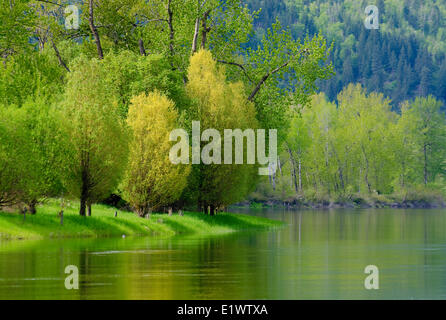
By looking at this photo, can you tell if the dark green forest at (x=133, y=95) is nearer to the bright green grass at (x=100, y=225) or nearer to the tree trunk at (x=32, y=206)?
the tree trunk at (x=32, y=206)

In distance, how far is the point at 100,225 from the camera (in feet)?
173

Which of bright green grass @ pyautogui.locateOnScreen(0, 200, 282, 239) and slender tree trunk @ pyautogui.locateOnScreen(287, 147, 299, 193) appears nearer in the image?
bright green grass @ pyautogui.locateOnScreen(0, 200, 282, 239)

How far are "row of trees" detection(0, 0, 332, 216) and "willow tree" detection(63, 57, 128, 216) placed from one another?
65 mm

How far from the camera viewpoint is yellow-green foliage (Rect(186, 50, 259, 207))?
6531 cm

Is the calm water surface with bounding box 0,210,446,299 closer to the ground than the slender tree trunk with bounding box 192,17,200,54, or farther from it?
closer to the ground

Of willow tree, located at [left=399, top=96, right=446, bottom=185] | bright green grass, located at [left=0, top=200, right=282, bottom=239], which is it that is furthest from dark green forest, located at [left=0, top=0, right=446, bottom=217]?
willow tree, located at [left=399, top=96, right=446, bottom=185]

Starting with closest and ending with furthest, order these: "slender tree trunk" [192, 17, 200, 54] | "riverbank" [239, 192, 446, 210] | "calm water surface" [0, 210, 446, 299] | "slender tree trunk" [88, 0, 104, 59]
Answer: "calm water surface" [0, 210, 446, 299] < "slender tree trunk" [88, 0, 104, 59] < "slender tree trunk" [192, 17, 200, 54] < "riverbank" [239, 192, 446, 210]

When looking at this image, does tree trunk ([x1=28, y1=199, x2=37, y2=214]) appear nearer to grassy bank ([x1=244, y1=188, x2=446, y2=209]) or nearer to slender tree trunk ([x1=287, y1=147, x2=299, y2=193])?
grassy bank ([x1=244, y1=188, x2=446, y2=209])

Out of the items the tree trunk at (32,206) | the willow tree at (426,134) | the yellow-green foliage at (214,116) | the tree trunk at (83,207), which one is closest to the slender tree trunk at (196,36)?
the yellow-green foliage at (214,116)

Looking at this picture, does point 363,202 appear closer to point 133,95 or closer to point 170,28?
point 170,28

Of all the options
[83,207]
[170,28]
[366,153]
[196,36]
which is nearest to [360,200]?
[366,153]

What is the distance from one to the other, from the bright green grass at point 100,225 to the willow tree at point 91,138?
1.88 m

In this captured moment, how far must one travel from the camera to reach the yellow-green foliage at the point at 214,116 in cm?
6531

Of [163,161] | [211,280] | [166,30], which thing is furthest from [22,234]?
[166,30]
